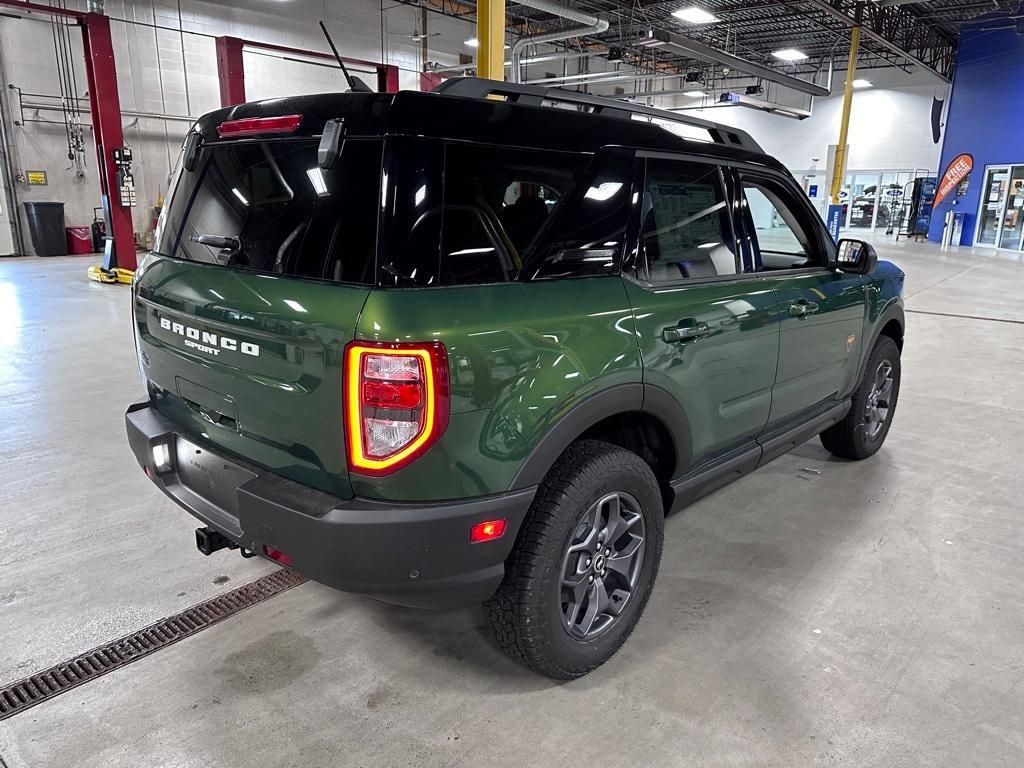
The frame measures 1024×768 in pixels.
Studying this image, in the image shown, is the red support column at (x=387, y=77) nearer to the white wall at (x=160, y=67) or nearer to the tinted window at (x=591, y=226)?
the white wall at (x=160, y=67)

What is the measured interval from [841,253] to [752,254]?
0.81 meters

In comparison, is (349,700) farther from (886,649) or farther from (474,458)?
(886,649)

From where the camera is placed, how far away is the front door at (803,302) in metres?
2.69

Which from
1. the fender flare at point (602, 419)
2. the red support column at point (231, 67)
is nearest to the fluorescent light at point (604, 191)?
the fender flare at point (602, 419)

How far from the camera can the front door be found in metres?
2.69

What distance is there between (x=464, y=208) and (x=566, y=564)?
1001 mm

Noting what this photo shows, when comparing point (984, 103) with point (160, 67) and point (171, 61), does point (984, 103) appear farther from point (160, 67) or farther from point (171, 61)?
point (160, 67)

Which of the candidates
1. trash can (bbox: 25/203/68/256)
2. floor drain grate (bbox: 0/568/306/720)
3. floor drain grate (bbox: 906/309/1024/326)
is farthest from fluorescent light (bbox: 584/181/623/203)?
trash can (bbox: 25/203/68/256)

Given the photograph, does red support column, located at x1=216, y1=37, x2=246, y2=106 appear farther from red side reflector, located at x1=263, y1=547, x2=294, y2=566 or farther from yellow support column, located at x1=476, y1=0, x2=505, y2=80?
red side reflector, located at x1=263, y1=547, x2=294, y2=566

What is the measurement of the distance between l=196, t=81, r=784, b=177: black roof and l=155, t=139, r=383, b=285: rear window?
0.07 meters

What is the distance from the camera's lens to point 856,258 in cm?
309

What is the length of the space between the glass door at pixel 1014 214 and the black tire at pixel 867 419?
18.3m

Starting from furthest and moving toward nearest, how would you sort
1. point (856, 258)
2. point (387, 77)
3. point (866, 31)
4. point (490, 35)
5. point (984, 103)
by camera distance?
point (984, 103) → point (866, 31) → point (387, 77) → point (490, 35) → point (856, 258)

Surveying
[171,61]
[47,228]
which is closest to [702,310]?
[47,228]
